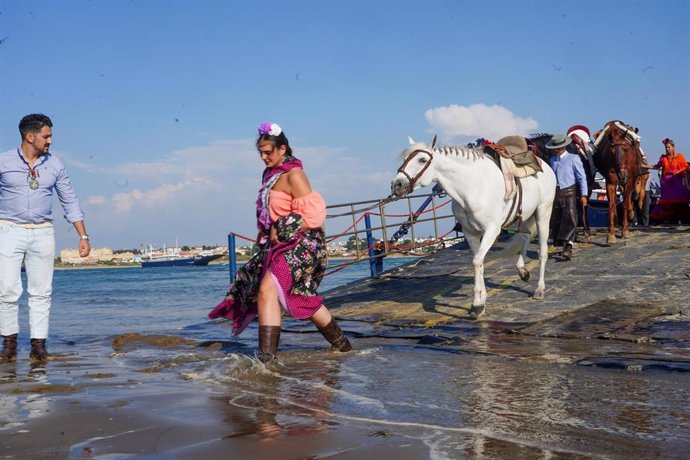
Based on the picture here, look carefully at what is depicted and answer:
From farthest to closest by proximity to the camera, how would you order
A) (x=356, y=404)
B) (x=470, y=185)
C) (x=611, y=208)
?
1. (x=611, y=208)
2. (x=470, y=185)
3. (x=356, y=404)

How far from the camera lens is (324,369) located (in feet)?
19.6

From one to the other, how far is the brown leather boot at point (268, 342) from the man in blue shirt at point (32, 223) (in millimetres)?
1993

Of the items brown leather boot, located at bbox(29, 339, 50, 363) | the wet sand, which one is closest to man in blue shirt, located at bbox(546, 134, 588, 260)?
the wet sand

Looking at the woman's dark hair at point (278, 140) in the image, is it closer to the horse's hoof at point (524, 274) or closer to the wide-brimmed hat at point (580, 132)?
the horse's hoof at point (524, 274)

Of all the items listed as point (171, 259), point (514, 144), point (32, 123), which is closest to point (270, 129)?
point (32, 123)

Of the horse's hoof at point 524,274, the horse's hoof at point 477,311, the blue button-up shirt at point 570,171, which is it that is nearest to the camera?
the horse's hoof at point 477,311

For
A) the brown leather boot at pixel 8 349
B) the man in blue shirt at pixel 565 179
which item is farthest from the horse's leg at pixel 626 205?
the brown leather boot at pixel 8 349

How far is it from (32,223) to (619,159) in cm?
1027

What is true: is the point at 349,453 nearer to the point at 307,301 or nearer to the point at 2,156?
the point at 307,301

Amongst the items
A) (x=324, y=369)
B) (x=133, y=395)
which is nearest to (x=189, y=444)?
(x=133, y=395)

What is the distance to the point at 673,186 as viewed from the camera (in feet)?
53.6

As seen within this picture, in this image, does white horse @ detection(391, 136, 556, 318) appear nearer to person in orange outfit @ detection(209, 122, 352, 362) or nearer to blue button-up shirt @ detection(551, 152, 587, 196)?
person in orange outfit @ detection(209, 122, 352, 362)

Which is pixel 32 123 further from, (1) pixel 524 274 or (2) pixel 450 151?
(1) pixel 524 274

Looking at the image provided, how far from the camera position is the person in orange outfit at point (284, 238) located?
20.3 feet
